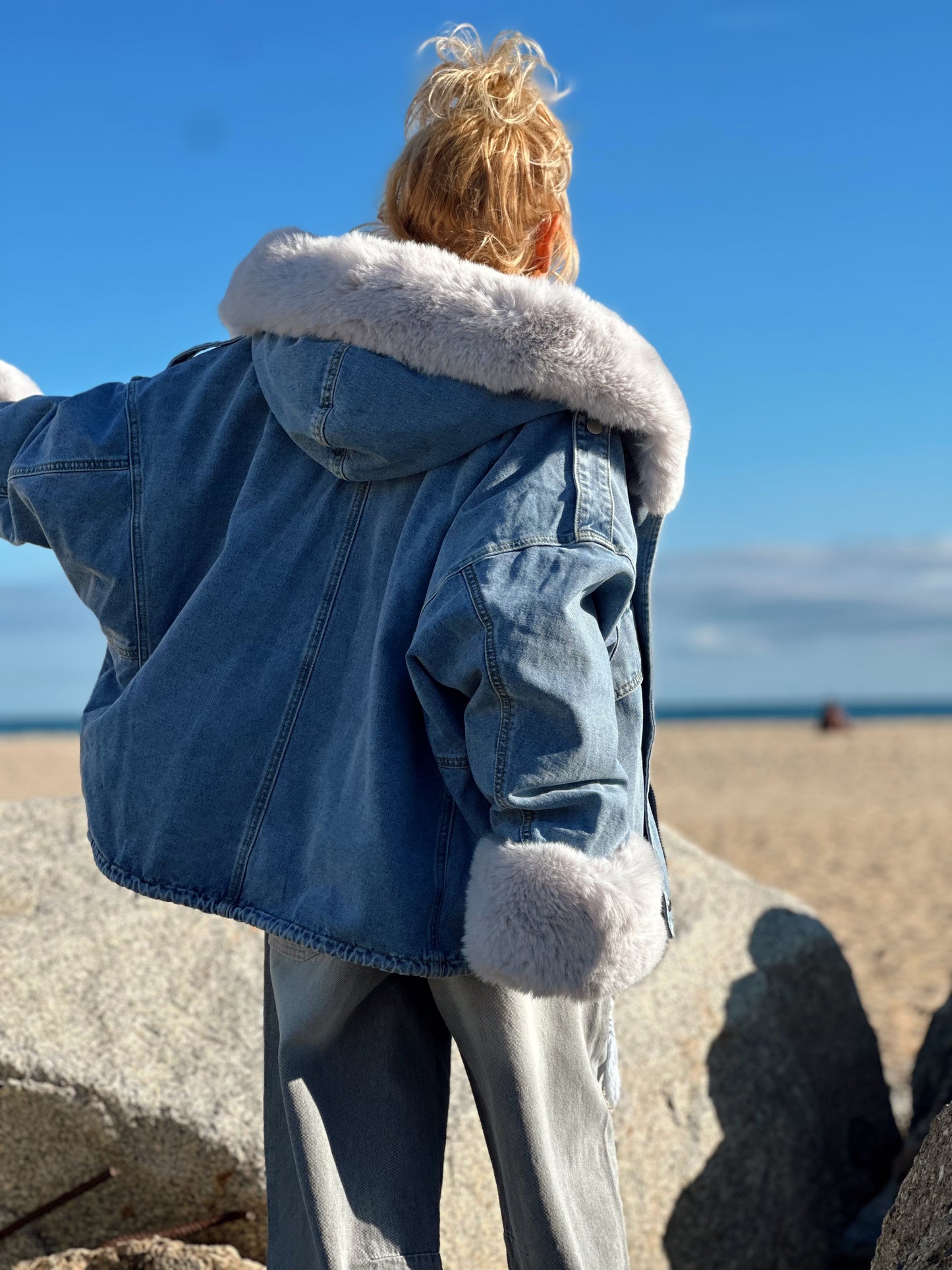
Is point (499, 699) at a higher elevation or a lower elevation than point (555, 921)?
higher

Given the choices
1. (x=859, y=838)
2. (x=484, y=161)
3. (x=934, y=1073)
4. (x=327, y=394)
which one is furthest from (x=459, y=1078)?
(x=859, y=838)

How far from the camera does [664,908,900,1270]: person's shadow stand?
2.98 metres

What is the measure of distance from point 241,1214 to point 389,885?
4.21 feet

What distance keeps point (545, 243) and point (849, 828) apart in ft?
39.3

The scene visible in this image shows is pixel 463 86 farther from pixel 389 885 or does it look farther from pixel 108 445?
pixel 389 885

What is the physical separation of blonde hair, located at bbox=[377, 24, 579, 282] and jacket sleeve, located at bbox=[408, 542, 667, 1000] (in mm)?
608

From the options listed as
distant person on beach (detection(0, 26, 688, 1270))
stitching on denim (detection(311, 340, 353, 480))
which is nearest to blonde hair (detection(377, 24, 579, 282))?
distant person on beach (detection(0, 26, 688, 1270))

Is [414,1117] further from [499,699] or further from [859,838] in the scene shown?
[859,838]

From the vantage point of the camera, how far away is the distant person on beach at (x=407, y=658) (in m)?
1.62

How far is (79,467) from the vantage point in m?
1.95

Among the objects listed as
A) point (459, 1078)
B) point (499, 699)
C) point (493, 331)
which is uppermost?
point (493, 331)

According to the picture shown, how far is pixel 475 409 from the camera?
172 cm

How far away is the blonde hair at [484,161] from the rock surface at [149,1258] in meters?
2.07

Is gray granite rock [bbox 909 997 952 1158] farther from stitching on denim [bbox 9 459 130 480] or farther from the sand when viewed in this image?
stitching on denim [bbox 9 459 130 480]
